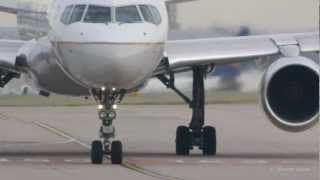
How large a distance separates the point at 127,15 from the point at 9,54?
138 inches

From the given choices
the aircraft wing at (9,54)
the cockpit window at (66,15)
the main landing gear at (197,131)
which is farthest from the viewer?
the main landing gear at (197,131)

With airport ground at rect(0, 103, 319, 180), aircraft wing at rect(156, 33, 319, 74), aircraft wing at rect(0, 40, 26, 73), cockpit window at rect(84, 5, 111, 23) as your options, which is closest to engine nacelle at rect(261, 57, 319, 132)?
aircraft wing at rect(156, 33, 319, 74)

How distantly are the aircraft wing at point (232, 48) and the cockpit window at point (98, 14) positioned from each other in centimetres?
256

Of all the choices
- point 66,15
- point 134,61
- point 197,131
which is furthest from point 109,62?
point 197,131

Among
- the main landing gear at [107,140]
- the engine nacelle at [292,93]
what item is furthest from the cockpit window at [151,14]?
the engine nacelle at [292,93]

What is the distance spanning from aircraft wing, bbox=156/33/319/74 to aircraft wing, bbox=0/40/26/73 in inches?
110

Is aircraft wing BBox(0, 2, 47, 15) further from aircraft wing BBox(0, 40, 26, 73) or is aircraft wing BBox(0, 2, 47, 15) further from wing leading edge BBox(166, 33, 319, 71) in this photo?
wing leading edge BBox(166, 33, 319, 71)

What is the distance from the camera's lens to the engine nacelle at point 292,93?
887 inches

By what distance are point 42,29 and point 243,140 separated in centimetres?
831

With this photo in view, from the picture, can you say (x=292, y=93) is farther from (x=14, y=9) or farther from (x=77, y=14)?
(x=14, y=9)

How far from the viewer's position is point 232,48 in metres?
24.1

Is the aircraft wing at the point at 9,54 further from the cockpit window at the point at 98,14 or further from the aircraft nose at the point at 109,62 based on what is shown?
the cockpit window at the point at 98,14

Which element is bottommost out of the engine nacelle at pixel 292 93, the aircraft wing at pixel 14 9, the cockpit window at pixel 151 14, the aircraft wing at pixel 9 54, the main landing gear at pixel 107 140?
the main landing gear at pixel 107 140

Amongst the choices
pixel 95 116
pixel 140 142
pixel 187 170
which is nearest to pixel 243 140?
pixel 140 142
